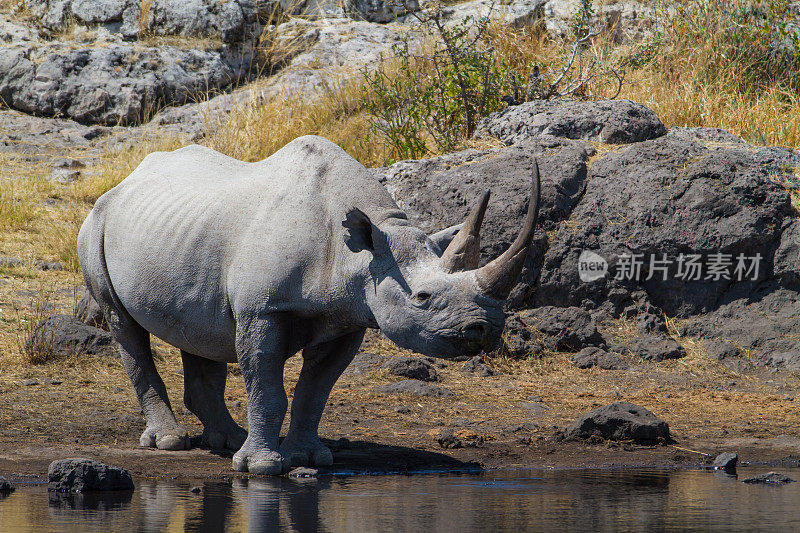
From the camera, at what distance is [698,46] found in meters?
12.9

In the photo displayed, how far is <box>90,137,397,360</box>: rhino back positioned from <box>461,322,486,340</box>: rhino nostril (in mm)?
761

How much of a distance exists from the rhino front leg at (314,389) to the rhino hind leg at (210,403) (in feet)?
1.90

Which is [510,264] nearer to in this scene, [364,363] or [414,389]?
[414,389]

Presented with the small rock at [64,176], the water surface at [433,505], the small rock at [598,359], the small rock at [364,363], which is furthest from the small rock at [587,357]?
the small rock at [64,176]

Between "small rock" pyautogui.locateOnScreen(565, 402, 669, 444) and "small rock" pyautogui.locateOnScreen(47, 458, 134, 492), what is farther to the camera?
"small rock" pyautogui.locateOnScreen(565, 402, 669, 444)

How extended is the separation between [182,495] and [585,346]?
506 cm

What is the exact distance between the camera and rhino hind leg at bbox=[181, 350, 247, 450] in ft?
21.0

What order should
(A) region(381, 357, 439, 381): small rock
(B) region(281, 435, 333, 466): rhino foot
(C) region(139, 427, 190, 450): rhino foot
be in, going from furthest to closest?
1. (A) region(381, 357, 439, 381): small rock
2. (C) region(139, 427, 190, 450): rhino foot
3. (B) region(281, 435, 333, 466): rhino foot

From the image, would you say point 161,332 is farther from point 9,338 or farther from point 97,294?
point 9,338

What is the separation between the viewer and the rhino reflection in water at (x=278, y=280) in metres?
5.10

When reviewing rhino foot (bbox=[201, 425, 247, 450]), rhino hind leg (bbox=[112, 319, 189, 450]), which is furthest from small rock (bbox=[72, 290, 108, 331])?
rhino foot (bbox=[201, 425, 247, 450])

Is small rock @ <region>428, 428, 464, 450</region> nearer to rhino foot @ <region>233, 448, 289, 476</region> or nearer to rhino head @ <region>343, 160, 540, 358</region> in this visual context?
rhino foot @ <region>233, 448, 289, 476</region>

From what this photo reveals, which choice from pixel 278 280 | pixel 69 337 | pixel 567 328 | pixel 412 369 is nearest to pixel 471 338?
pixel 278 280

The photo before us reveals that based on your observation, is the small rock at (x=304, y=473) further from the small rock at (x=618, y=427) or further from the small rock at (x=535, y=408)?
the small rock at (x=535, y=408)
